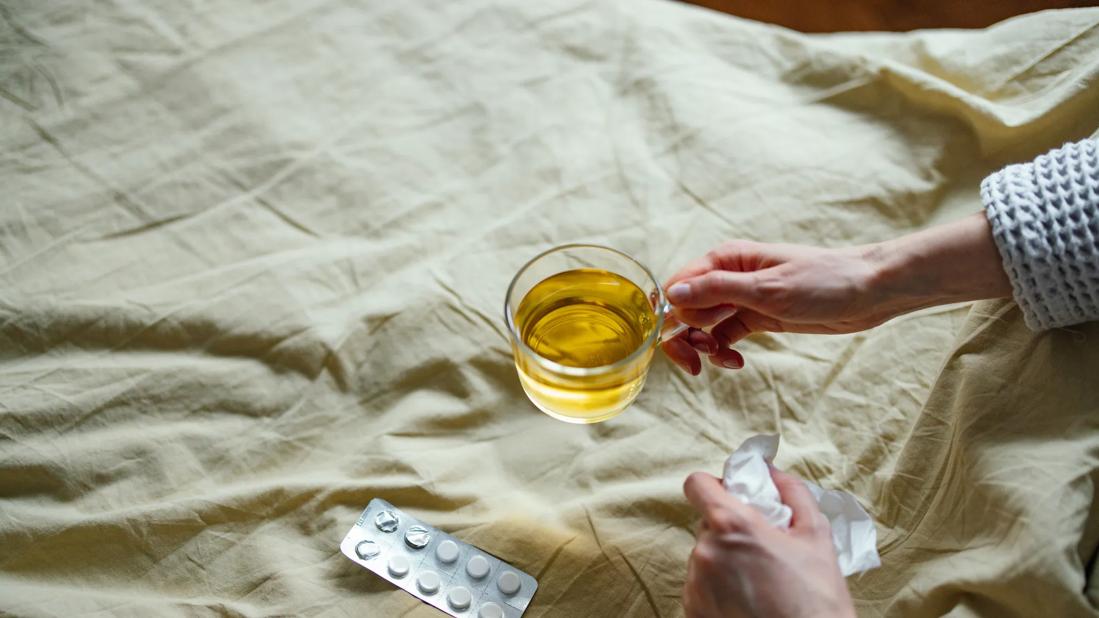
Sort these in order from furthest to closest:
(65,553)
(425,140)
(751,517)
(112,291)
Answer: (425,140)
(112,291)
(65,553)
(751,517)

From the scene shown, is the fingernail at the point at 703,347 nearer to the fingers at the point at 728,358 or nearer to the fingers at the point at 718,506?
the fingers at the point at 728,358

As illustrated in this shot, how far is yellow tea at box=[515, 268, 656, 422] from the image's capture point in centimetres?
78

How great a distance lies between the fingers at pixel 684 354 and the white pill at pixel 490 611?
28 centimetres

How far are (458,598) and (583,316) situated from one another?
266mm

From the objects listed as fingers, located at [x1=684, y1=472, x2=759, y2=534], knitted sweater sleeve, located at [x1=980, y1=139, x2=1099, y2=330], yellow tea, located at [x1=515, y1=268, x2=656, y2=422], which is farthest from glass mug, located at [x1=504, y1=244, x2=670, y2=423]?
knitted sweater sleeve, located at [x1=980, y1=139, x2=1099, y2=330]

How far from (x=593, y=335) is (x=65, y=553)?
0.48m

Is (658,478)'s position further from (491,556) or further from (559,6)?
(559,6)

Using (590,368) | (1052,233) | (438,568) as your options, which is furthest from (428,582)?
(1052,233)

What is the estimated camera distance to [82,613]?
2.33 feet

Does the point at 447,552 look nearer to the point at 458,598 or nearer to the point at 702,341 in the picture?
the point at 458,598

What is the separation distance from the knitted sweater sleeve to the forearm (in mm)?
18

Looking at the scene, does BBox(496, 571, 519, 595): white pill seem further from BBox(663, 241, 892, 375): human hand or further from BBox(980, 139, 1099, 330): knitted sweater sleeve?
BBox(980, 139, 1099, 330): knitted sweater sleeve

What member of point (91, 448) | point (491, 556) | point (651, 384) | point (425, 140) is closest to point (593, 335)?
point (651, 384)

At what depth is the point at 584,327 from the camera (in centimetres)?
82
